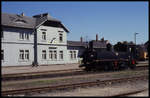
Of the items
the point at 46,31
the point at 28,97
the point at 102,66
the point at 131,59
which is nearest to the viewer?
the point at 28,97

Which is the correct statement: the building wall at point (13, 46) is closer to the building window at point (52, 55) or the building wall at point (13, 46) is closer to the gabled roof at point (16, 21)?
the gabled roof at point (16, 21)

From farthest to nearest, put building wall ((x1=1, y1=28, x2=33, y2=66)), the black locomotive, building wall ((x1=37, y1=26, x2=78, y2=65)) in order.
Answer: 1. building wall ((x1=37, y1=26, x2=78, y2=65))
2. building wall ((x1=1, y1=28, x2=33, y2=66))
3. the black locomotive

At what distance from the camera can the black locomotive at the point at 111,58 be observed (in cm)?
2109

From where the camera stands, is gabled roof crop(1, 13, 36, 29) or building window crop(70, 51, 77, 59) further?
building window crop(70, 51, 77, 59)

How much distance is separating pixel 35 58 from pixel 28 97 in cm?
2517

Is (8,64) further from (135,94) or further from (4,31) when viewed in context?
(135,94)

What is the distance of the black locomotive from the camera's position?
21.1 metres

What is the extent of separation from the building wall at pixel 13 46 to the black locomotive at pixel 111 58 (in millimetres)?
13099

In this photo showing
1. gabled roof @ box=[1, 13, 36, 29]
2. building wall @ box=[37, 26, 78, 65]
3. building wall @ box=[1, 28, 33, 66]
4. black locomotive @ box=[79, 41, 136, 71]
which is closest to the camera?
black locomotive @ box=[79, 41, 136, 71]

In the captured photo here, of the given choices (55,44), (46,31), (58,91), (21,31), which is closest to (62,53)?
(55,44)

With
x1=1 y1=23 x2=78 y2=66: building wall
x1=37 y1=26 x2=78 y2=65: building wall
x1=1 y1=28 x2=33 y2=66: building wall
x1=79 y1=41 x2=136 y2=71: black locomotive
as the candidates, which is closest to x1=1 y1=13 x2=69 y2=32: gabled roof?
x1=1 y1=23 x2=78 y2=66: building wall

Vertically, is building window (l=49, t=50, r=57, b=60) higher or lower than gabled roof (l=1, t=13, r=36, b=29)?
lower

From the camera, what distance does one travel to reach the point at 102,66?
21156mm

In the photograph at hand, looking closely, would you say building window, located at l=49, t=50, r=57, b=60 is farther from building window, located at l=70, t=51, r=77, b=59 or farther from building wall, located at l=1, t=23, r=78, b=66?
building window, located at l=70, t=51, r=77, b=59
